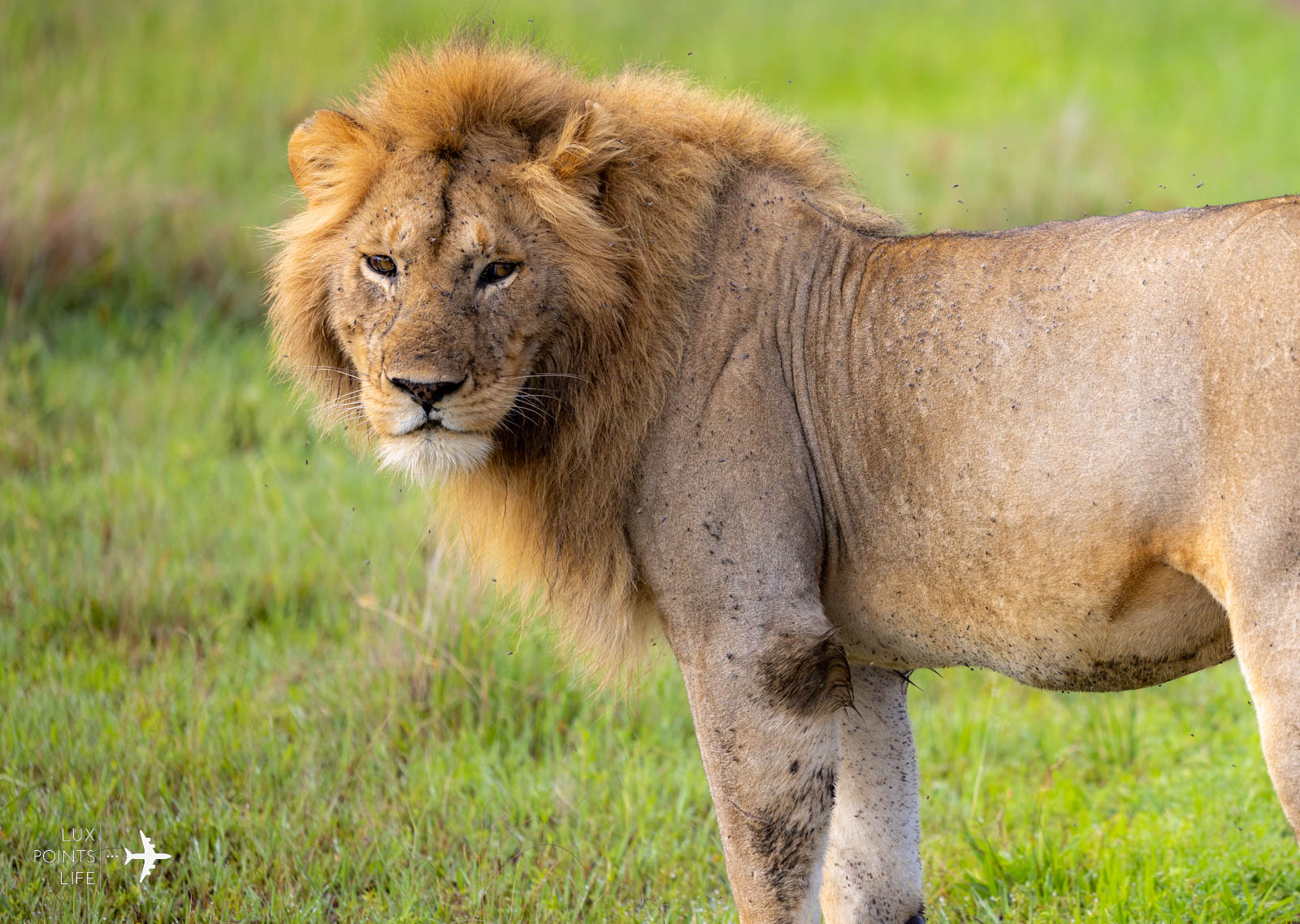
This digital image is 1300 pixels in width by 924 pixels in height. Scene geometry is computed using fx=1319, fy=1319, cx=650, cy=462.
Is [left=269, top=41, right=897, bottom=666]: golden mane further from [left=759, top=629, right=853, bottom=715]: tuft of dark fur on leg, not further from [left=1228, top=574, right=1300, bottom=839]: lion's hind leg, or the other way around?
[left=1228, top=574, right=1300, bottom=839]: lion's hind leg

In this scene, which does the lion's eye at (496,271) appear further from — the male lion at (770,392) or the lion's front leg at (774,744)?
the lion's front leg at (774,744)

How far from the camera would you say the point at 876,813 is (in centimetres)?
317

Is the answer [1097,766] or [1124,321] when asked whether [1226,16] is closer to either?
[1097,766]

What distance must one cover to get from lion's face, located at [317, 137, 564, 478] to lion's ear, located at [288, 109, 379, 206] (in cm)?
10

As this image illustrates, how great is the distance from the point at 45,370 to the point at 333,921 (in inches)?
174

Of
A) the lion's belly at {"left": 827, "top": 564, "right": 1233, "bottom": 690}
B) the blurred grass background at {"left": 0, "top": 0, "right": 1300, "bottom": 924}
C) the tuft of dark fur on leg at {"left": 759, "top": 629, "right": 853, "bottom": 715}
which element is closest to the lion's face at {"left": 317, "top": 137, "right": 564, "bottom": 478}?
the blurred grass background at {"left": 0, "top": 0, "right": 1300, "bottom": 924}

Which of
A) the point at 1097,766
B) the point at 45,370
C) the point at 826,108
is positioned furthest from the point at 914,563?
the point at 826,108

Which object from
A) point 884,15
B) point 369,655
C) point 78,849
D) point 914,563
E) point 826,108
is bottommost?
point 78,849

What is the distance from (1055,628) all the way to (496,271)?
4.37 ft

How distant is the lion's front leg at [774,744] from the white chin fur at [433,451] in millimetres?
610

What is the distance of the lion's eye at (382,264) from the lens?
2.78 meters

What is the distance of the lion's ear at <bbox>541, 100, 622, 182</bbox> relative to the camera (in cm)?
279

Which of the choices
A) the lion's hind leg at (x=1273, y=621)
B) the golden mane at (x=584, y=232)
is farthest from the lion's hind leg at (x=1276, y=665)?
the golden mane at (x=584, y=232)

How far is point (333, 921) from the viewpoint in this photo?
3.40 m
